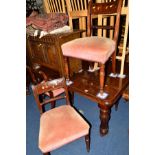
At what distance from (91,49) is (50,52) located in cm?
83

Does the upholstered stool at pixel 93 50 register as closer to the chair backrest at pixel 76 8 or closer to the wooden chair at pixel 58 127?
the wooden chair at pixel 58 127

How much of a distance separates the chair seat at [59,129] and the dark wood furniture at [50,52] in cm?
81

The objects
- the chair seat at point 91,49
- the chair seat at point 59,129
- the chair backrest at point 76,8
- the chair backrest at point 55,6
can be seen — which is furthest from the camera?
the chair backrest at point 55,6

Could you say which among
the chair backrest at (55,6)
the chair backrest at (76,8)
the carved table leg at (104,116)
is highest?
the chair backrest at (55,6)

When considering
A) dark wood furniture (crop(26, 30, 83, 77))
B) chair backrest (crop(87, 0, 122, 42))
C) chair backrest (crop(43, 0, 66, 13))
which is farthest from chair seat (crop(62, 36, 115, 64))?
chair backrest (crop(43, 0, 66, 13))

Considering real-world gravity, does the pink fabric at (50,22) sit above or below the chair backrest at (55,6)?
below

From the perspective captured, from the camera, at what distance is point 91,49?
1414mm

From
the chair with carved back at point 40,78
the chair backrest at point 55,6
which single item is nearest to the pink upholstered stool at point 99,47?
the chair with carved back at point 40,78

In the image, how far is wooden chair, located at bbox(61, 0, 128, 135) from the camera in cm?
143

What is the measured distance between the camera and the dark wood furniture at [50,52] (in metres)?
1.89

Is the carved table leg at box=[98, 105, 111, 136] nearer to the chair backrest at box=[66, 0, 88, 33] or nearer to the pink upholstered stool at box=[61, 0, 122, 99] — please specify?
the pink upholstered stool at box=[61, 0, 122, 99]

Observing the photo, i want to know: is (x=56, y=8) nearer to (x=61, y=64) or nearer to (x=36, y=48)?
(x=36, y=48)
